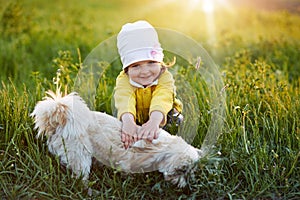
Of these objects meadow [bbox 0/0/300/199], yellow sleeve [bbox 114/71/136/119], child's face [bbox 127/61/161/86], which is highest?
child's face [bbox 127/61/161/86]

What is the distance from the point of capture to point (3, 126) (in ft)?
12.0

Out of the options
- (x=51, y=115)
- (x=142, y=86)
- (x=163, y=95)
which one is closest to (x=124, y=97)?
(x=142, y=86)

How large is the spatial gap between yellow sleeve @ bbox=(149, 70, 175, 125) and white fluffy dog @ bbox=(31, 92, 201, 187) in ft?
0.53

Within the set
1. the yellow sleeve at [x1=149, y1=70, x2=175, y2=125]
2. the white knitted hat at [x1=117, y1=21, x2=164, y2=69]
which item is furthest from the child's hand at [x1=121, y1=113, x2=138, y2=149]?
the white knitted hat at [x1=117, y1=21, x2=164, y2=69]

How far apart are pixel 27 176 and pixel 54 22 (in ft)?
16.7

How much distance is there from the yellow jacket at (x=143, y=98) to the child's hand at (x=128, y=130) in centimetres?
4

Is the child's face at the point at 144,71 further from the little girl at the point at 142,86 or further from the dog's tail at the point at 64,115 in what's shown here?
the dog's tail at the point at 64,115

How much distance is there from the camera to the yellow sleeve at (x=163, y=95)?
325 centimetres

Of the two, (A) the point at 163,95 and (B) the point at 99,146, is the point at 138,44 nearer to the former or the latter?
(A) the point at 163,95

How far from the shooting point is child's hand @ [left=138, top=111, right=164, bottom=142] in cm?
313

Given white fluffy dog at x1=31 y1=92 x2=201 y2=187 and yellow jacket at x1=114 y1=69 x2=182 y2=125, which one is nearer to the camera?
white fluffy dog at x1=31 y1=92 x2=201 y2=187

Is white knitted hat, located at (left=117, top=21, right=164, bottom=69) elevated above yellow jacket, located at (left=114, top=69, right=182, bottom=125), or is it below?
above

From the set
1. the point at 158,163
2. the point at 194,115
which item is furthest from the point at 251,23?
the point at 158,163

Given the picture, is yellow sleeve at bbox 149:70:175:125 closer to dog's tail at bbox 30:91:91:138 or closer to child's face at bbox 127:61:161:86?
child's face at bbox 127:61:161:86
